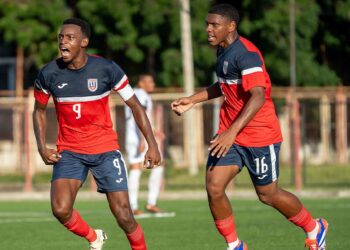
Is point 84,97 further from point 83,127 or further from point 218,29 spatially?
point 218,29

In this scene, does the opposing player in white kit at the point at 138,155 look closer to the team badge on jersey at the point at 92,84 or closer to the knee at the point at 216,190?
the team badge on jersey at the point at 92,84

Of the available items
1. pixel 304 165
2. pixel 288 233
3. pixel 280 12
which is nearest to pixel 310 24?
pixel 280 12

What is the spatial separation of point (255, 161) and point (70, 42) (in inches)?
81.8

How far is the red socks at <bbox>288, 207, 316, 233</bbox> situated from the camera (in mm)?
11633

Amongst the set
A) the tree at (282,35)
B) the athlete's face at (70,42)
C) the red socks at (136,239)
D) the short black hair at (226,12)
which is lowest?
the red socks at (136,239)

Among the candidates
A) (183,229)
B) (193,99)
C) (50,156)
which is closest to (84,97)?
(50,156)

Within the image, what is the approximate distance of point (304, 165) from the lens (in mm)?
29062

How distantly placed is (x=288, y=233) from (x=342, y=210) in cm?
483

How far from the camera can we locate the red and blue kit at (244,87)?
35.8 feet

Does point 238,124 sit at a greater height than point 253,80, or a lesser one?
lesser

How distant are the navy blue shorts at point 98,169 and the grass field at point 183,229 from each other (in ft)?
7.34

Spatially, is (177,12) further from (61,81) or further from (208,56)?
(61,81)

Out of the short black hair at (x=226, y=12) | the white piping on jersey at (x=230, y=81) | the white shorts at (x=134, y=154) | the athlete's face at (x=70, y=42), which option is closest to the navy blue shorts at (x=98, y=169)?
the athlete's face at (x=70, y=42)

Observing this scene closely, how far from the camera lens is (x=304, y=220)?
1167 centimetres
